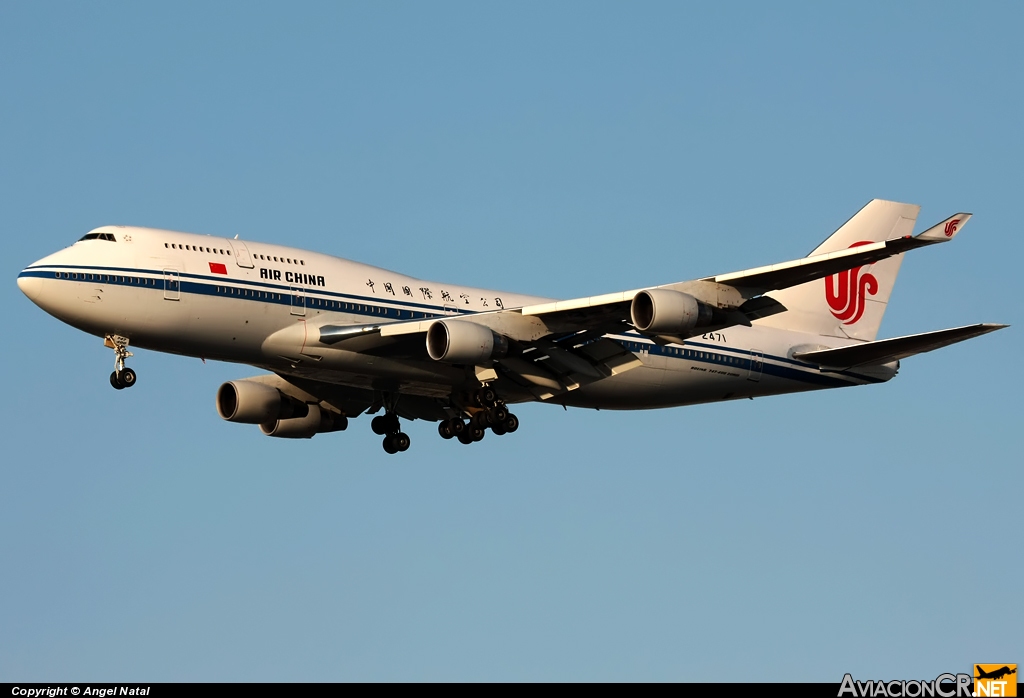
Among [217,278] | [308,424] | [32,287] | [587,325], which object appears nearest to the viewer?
[32,287]

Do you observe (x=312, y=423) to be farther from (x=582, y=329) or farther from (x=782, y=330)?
(x=782, y=330)

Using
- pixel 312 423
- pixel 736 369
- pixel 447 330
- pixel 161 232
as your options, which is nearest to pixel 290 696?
pixel 447 330

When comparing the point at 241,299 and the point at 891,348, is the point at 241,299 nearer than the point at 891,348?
Yes

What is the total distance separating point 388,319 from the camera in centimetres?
4500

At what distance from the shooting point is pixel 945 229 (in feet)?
126

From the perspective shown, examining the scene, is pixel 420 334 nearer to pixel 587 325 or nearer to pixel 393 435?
pixel 587 325

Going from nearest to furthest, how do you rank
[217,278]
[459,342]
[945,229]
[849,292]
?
[945,229], [459,342], [217,278], [849,292]

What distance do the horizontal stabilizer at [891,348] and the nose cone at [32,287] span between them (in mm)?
25344

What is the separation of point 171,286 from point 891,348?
23.1 meters

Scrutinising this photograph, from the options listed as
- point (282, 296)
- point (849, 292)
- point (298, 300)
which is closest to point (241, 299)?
point (282, 296)

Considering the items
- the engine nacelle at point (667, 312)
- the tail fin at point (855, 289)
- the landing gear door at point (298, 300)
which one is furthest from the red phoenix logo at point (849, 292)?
the landing gear door at point (298, 300)

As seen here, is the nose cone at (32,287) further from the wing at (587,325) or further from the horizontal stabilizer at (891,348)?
the horizontal stabilizer at (891,348)

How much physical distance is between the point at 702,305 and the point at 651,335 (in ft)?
5.57

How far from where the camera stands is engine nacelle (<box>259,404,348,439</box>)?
5072 centimetres
